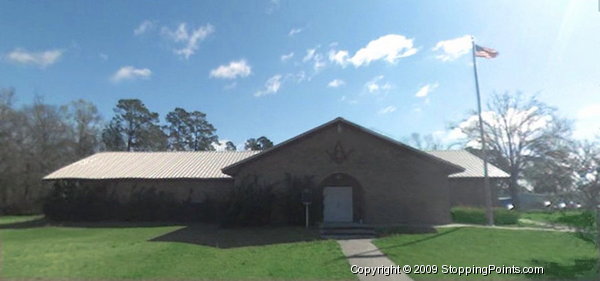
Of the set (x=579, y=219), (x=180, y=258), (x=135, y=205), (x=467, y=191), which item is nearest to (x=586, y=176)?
(x=579, y=219)

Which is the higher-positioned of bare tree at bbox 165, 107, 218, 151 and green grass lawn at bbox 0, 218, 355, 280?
bare tree at bbox 165, 107, 218, 151

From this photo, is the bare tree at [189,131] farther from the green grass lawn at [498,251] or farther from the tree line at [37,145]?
the green grass lawn at [498,251]

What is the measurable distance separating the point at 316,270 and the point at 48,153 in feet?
157

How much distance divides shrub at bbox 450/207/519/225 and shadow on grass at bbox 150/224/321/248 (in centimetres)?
1081

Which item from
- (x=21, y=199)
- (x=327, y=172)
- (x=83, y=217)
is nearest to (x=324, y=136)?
(x=327, y=172)

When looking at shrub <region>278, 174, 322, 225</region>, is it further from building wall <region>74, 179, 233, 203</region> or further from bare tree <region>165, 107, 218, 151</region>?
bare tree <region>165, 107, 218, 151</region>

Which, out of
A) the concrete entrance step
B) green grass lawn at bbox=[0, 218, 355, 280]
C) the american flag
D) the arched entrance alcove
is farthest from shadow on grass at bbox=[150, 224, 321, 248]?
the american flag

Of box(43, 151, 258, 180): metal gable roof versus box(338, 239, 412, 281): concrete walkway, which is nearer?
box(338, 239, 412, 281): concrete walkway

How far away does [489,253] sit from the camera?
1412 cm

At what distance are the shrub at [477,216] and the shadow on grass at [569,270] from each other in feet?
42.3

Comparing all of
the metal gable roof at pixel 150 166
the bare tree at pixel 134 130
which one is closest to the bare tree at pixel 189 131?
the bare tree at pixel 134 130

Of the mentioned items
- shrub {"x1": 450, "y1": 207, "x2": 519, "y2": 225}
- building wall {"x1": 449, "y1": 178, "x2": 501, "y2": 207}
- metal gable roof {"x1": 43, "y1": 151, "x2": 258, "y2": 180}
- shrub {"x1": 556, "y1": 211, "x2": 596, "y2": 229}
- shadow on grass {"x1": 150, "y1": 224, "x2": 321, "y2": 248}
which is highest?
metal gable roof {"x1": 43, "y1": 151, "x2": 258, "y2": 180}

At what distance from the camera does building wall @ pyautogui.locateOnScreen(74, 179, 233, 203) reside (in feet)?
95.3

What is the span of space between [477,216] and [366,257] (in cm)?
1556
